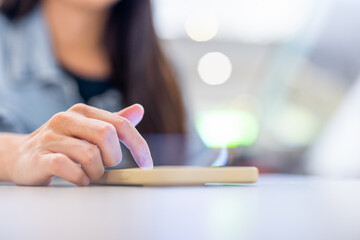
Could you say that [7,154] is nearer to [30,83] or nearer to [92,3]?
[30,83]

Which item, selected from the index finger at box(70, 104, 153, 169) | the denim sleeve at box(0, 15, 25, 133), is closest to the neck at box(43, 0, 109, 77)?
the denim sleeve at box(0, 15, 25, 133)

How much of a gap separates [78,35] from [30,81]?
25 cm

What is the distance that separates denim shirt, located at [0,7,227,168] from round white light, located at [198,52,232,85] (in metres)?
2.66

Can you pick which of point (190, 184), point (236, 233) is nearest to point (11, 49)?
point (190, 184)

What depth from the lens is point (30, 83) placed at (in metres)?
0.89

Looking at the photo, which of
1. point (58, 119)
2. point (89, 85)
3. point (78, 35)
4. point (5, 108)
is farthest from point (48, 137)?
point (78, 35)

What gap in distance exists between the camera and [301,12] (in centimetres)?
251

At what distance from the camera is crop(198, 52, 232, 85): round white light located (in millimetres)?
3618

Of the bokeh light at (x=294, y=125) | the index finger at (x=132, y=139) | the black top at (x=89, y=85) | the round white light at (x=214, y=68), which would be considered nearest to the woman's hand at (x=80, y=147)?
the index finger at (x=132, y=139)

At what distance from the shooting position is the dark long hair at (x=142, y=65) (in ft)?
3.62

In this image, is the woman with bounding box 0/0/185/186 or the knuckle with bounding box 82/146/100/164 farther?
the woman with bounding box 0/0/185/186

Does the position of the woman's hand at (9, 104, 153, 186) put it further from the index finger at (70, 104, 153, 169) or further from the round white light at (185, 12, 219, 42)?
the round white light at (185, 12, 219, 42)

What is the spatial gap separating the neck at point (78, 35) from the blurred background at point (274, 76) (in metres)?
0.19

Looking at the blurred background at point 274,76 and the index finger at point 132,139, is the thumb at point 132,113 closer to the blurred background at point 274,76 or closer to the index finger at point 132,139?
the index finger at point 132,139
